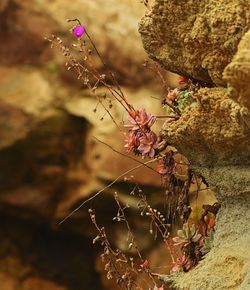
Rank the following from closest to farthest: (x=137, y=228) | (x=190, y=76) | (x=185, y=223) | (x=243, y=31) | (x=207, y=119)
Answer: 1. (x=243, y=31)
2. (x=207, y=119)
3. (x=190, y=76)
4. (x=185, y=223)
5. (x=137, y=228)

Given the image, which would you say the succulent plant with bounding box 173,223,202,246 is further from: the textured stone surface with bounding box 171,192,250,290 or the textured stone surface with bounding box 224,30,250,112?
the textured stone surface with bounding box 224,30,250,112

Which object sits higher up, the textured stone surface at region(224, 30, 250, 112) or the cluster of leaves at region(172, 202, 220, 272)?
the cluster of leaves at region(172, 202, 220, 272)

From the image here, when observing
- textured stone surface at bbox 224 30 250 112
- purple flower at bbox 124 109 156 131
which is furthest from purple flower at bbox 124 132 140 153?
textured stone surface at bbox 224 30 250 112

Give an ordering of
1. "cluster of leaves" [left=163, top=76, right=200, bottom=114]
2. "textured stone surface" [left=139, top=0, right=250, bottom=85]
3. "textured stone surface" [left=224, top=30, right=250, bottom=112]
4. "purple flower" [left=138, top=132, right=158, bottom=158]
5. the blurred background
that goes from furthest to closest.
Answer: the blurred background
"purple flower" [left=138, top=132, right=158, bottom=158]
"cluster of leaves" [left=163, top=76, right=200, bottom=114]
"textured stone surface" [left=139, top=0, right=250, bottom=85]
"textured stone surface" [left=224, top=30, right=250, bottom=112]

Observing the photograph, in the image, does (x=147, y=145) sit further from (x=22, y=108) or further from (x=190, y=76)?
(x=22, y=108)

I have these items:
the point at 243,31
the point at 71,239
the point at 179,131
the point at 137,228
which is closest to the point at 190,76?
the point at 179,131

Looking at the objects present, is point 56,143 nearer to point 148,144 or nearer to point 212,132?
point 148,144

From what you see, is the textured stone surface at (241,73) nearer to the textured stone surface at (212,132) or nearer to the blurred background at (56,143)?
the textured stone surface at (212,132)
